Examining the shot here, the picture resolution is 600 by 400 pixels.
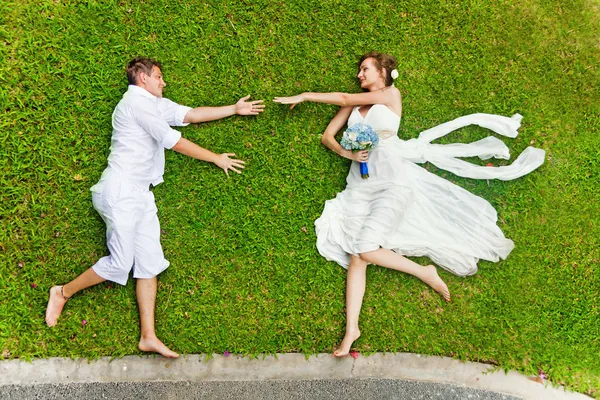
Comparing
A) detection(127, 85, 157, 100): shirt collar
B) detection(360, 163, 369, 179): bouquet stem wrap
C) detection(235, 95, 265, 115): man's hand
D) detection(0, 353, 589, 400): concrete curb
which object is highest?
detection(235, 95, 265, 115): man's hand

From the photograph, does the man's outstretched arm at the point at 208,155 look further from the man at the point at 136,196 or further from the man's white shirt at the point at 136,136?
the man's white shirt at the point at 136,136

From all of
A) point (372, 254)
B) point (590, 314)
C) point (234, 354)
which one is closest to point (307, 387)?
point (234, 354)

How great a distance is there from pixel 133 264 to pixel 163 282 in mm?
356

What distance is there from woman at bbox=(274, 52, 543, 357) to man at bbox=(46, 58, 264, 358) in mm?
1270

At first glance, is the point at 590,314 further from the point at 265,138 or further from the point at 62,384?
the point at 62,384

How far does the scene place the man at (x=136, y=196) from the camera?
3830 mm

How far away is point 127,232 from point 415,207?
116 inches

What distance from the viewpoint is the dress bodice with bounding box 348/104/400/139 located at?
4.20m

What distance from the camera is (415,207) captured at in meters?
4.29

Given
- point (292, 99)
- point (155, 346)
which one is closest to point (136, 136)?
point (292, 99)

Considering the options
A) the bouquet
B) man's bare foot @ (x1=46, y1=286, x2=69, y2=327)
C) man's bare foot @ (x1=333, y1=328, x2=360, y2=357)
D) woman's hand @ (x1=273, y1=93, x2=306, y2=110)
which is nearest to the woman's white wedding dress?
the bouquet

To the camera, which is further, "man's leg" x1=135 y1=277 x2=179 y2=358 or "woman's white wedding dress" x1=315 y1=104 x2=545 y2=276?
"woman's white wedding dress" x1=315 y1=104 x2=545 y2=276

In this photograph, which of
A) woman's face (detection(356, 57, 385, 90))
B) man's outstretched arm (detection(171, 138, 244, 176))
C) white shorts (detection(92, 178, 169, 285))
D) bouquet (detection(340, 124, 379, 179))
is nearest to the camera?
white shorts (detection(92, 178, 169, 285))

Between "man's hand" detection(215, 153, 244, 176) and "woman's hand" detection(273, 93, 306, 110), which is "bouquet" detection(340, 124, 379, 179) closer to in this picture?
"woman's hand" detection(273, 93, 306, 110)
